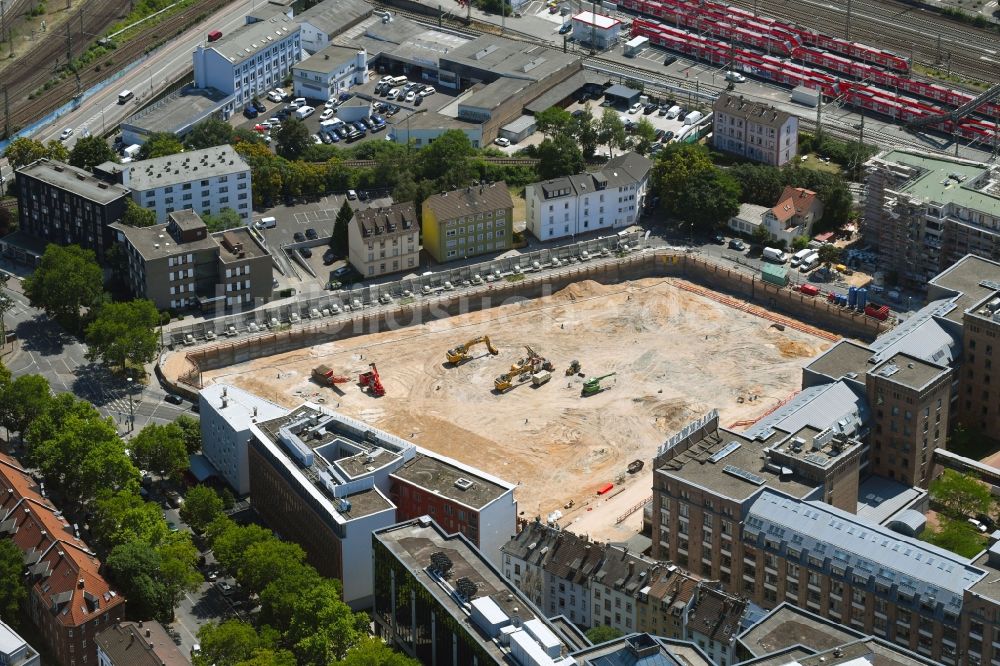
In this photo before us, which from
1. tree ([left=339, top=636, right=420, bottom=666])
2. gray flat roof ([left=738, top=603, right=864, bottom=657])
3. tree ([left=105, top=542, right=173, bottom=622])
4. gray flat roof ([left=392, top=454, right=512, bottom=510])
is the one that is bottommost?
tree ([left=105, top=542, right=173, bottom=622])

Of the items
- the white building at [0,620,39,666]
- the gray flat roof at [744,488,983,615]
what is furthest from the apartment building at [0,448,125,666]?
the gray flat roof at [744,488,983,615]

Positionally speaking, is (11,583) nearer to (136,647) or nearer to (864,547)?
(136,647)

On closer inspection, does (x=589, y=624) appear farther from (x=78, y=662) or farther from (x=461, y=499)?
(x=78, y=662)

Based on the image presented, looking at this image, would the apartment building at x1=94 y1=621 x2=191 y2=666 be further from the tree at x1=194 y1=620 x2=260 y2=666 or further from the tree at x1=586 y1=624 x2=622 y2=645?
the tree at x1=586 y1=624 x2=622 y2=645

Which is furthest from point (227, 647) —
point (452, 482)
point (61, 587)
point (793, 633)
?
point (793, 633)

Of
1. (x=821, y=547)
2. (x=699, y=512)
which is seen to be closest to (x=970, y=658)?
(x=821, y=547)

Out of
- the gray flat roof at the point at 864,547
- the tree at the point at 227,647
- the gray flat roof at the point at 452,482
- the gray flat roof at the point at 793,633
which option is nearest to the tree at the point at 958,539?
the gray flat roof at the point at 864,547
